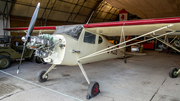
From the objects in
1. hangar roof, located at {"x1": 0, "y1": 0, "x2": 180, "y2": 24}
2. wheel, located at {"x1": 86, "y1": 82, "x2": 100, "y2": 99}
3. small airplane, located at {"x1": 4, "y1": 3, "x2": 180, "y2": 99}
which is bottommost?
wheel, located at {"x1": 86, "y1": 82, "x2": 100, "y2": 99}

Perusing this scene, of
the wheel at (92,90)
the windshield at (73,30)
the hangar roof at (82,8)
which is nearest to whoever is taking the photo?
the wheel at (92,90)

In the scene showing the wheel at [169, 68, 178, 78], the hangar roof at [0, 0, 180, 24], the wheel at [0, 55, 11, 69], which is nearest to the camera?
the wheel at [169, 68, 178, 78]

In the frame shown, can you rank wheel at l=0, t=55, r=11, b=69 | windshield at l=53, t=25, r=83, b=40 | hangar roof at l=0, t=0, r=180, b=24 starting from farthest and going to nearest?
hangar roof at l=0, t=0, r=180, b=24 < wheel at l=0, t=55, r=11, b=69 < windshield at l=53, t=25, r=83, b=40

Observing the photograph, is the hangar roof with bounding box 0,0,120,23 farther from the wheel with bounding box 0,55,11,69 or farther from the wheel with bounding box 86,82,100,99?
the wheel with bounding box 86,82,100,99

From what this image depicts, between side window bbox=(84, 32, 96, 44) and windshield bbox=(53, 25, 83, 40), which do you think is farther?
side window bbox=(84, 32, 96, 44)

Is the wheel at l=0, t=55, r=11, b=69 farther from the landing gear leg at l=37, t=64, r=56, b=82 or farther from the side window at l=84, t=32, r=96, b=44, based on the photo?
the side window at l=84, t=32, r=96, b=44

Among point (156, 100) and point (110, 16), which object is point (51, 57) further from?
point (110, 16)

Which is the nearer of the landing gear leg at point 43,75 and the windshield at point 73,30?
the windshield at point 73,30

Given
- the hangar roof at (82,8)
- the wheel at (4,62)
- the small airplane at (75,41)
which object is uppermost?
the hangar roof at (82,8)

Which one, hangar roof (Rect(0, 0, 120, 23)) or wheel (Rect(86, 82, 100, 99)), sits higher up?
hangar roof (Rect(0, 0, 120, 23))

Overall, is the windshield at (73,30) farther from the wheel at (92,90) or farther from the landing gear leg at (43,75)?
the wheel at (92,90)

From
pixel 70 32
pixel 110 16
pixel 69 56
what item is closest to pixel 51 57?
pixel 69 56

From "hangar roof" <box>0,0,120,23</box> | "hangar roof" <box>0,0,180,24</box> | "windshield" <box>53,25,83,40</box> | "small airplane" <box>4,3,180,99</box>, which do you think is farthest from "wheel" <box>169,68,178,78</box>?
"hangar roof" <box>0,0,120,23</box>

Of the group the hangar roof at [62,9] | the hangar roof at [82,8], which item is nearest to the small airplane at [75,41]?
the hangar roof at [82,8]
